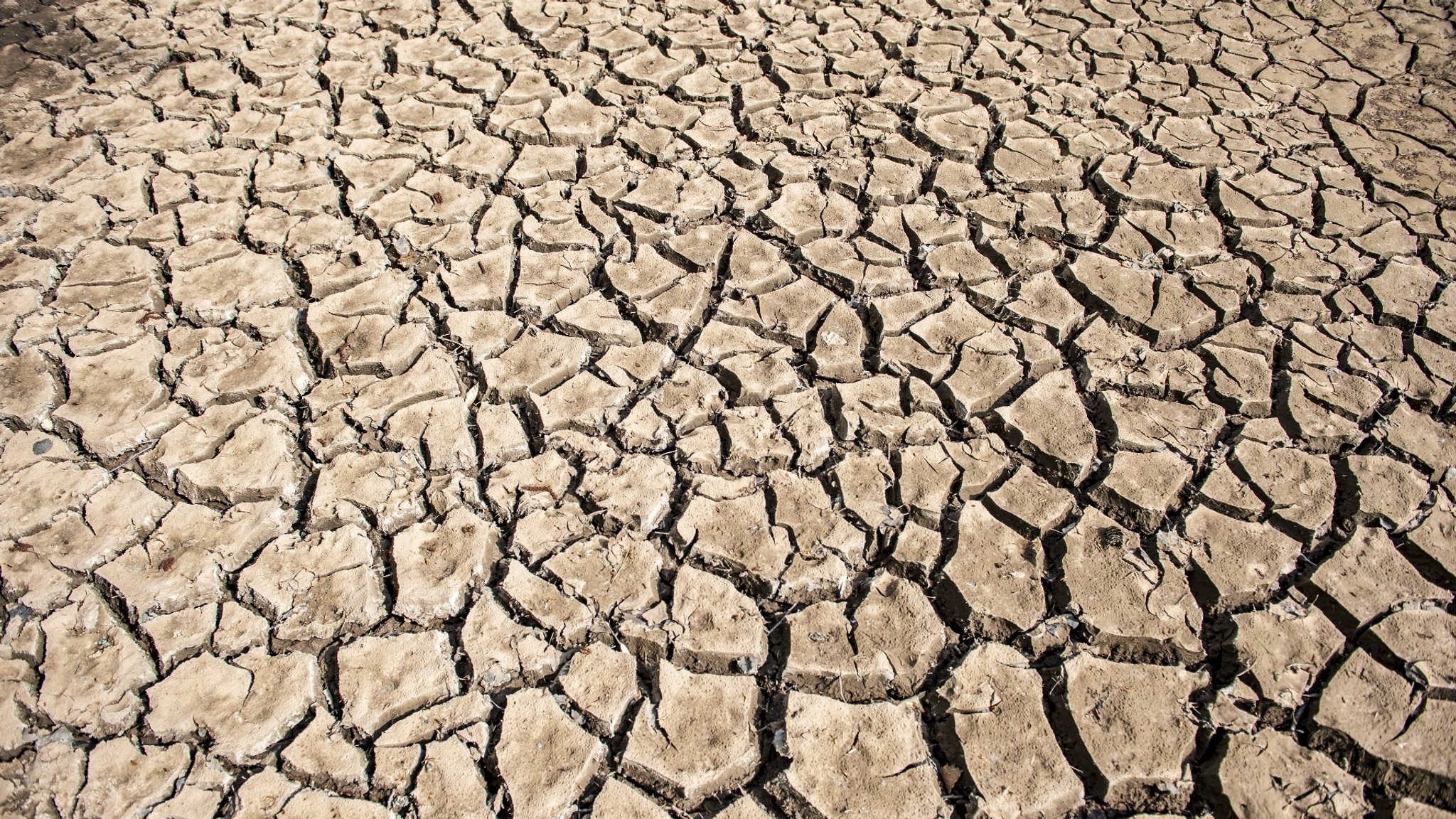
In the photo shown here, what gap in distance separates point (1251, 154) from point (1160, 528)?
1.58m

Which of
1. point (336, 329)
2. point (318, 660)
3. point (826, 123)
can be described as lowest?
point (318, 660)

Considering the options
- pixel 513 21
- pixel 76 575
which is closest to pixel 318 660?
pixel 76 575

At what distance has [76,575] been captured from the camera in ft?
5.73

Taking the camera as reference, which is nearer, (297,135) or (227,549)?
(227,549)

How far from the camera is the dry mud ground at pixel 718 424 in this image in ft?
5.08

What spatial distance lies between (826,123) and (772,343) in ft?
3.36

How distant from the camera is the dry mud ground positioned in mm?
1548

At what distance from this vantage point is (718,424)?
206cm

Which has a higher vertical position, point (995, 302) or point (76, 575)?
point (995, 302)

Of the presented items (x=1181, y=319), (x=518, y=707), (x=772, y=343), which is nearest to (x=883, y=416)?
(x=772, y=343)

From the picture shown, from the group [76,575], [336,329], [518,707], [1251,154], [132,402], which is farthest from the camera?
[1251,154]

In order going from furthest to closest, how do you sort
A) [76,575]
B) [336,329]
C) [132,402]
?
1. [336,329]
2. [132,402]
3. [76,575]

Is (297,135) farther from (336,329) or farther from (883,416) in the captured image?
(883,416)

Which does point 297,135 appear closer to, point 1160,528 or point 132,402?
point 132,402
